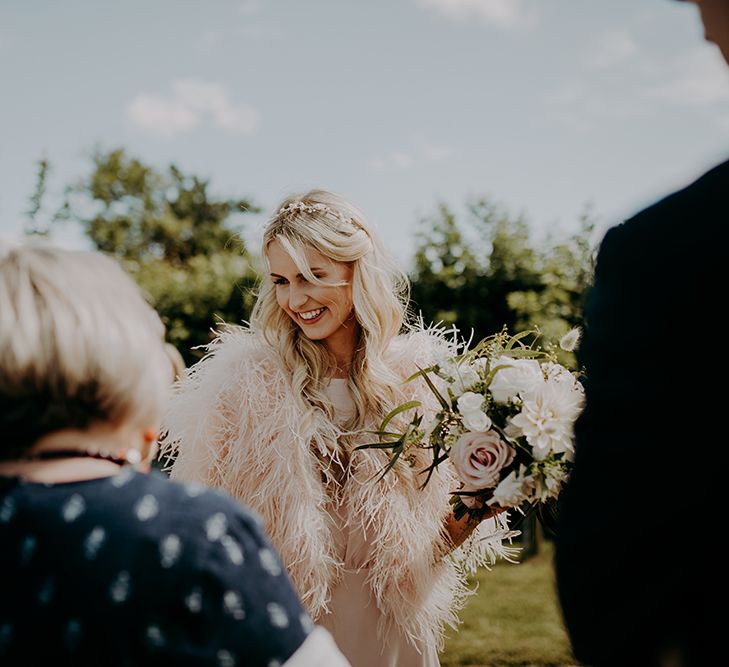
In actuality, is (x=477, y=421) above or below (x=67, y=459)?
below

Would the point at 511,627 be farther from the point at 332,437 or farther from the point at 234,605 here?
the point at 234,605

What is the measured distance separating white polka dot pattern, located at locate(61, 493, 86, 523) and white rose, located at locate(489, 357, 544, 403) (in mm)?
1469

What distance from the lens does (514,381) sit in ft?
7.48

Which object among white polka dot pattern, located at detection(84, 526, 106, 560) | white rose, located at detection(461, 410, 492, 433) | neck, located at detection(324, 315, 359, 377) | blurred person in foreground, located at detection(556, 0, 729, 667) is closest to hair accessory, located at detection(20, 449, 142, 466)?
white polka dot pattern, located at detection(84, 526, 106, 560)

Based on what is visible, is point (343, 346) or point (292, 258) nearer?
point (292, 258)

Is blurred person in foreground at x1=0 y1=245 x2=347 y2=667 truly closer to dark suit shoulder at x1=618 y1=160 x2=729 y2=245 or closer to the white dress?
dark suit shoulder at x1=618 y1=160 x2=729 y2=245

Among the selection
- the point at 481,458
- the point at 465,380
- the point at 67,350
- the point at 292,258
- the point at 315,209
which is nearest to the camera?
the point at 67,350

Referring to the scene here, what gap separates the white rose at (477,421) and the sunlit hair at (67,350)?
48.6 inches

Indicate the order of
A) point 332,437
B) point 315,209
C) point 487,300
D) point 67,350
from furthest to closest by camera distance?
point 487,300
point 315,209
point 332,437
point 67,350

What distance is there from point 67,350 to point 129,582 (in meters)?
0.39

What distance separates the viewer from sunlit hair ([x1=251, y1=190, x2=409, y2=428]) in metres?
2.83

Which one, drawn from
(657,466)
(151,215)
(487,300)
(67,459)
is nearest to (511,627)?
(487,300)

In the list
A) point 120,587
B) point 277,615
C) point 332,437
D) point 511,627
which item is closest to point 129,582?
point 120,587

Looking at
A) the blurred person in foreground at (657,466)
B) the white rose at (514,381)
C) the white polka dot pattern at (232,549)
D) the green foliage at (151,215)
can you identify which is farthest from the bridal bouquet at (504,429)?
the green foliage at (151,215)
